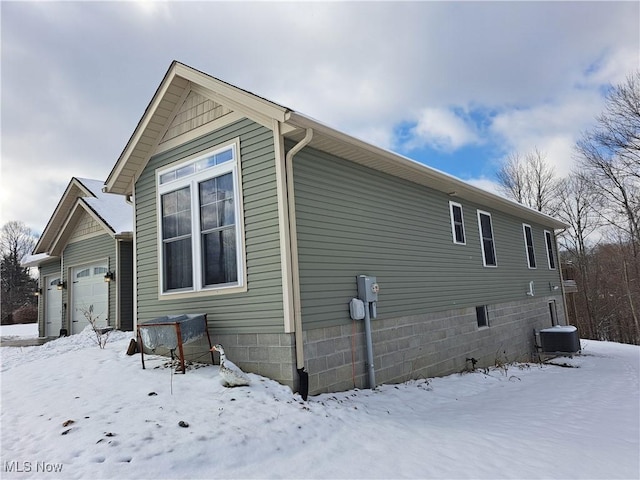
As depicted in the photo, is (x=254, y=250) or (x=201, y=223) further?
(x=201, y=223)

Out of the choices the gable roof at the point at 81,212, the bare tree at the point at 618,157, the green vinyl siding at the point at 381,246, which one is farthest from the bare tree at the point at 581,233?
the gable roof at the point at 81,212

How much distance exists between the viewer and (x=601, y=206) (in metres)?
25.8

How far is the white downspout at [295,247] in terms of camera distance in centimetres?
555

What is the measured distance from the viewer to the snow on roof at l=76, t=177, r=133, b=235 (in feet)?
40.0

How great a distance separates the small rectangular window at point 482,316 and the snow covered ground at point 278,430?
11.6 feet

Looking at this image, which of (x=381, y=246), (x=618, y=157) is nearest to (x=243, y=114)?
(x=381, y=246)

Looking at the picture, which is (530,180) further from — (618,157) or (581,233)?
(618,157)

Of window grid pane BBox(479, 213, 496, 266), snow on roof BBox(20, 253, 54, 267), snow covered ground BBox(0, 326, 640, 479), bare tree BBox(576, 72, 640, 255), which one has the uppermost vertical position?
bare tree BBox(576, 72, 640, 255)

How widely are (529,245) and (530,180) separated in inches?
707

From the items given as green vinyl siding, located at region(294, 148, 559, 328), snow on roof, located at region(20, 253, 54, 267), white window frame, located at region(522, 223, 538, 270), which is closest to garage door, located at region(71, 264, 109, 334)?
snow on roof, located at region(20, 253, 54, 267)

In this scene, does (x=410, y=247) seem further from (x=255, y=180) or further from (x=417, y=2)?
(x=417, y=2)

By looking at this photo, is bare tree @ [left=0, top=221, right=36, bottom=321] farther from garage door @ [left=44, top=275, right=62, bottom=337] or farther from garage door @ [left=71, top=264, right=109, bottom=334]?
garage door @ [left=71, top=264, right=109, bottom=334]

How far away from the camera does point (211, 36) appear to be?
10133 mm

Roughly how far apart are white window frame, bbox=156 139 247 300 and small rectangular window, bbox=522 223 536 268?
37.0 feet
